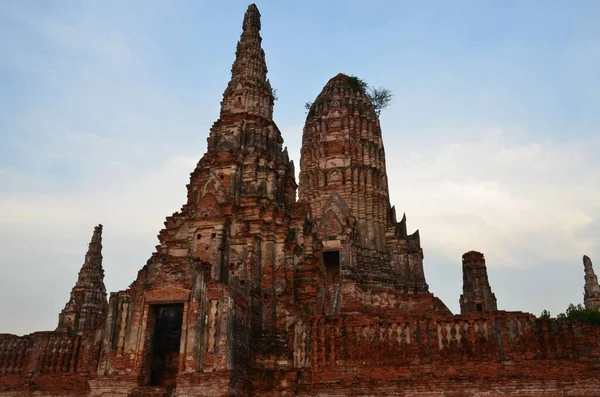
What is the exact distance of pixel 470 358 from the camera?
13258 millimetres

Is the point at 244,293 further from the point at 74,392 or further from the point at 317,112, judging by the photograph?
the point at 317,112

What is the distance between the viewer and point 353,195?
34156mm

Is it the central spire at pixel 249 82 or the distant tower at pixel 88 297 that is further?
the distant tower at pixel 88 297

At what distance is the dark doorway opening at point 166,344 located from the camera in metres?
15.4

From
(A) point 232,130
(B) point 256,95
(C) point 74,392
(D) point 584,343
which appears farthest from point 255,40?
(D) point 584,343

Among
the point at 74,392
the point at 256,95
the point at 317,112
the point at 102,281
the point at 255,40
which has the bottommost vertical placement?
the point at 74,392

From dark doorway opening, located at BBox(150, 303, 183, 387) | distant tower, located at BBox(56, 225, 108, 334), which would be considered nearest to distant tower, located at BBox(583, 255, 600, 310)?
distant tower, located at BBox(56, 225, 108, 334)

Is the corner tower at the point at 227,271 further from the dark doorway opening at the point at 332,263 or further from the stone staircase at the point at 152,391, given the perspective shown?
the dark doorway opening at the point at 332,263

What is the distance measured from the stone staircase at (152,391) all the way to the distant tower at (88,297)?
750 inches

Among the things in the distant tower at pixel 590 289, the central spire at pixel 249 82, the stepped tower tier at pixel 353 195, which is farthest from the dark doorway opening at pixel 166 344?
the distant tower at pixel 590 289

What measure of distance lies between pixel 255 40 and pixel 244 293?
42.4 ft

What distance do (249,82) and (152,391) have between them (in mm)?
13431

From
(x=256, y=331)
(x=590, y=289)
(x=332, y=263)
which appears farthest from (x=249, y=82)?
(x=590, y=289)

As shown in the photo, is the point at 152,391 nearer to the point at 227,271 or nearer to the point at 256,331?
the point at 256,331
